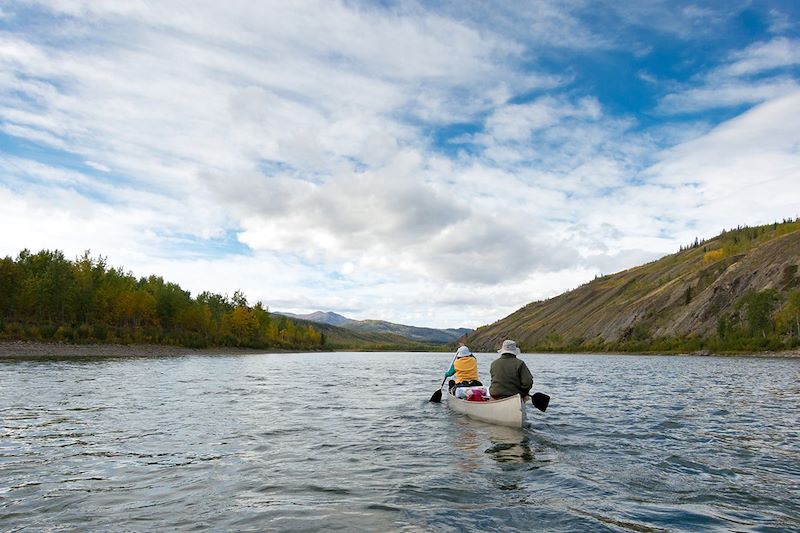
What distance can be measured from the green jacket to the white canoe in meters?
0.75

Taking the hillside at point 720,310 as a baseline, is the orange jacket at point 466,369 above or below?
below

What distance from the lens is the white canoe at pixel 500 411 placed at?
61.5 ft

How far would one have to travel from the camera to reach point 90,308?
314 ft

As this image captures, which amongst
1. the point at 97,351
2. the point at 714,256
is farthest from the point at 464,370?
the point at 714,256

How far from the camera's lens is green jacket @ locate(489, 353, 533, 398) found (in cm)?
2000

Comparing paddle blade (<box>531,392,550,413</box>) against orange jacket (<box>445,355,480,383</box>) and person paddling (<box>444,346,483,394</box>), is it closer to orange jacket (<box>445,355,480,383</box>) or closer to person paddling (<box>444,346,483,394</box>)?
person paddling (<box>444,346,483,394</box>)

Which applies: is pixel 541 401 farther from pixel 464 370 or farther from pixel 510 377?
pixel 464 370

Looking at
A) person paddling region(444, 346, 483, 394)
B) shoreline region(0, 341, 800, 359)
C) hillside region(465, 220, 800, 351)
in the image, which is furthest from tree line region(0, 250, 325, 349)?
hillside region(465, 220, 800, 351)

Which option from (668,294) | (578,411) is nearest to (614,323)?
(668,294)

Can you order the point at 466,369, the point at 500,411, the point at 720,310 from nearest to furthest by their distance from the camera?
the point at 500,411, the point at 466,369, the point at 720,310

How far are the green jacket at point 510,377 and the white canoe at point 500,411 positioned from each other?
29.5 inches

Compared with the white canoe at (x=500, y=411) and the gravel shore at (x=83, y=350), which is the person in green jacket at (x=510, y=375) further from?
the gravel shore at (x=83, y=350)

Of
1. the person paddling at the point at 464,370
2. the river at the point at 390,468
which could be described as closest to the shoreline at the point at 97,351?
the river at the point at 390,468

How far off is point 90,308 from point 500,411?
99.5 meters
